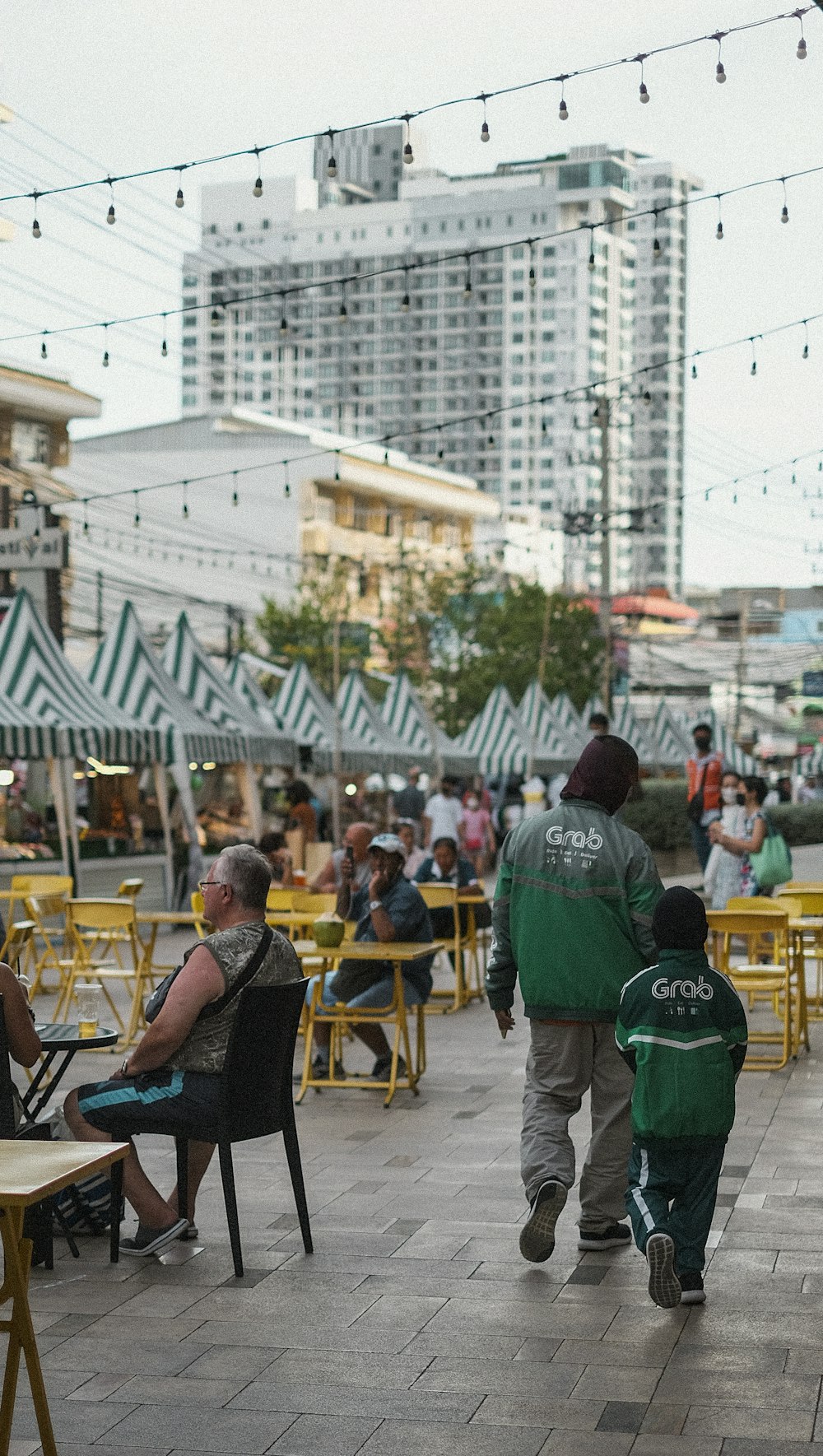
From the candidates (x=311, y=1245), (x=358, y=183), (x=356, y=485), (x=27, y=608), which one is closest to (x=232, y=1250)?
(x=311, y=1245)

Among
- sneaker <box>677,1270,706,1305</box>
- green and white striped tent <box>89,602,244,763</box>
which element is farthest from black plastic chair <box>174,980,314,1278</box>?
green and white striped tent <box>89,602,244,763</box>

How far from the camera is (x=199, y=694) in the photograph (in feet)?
74.2

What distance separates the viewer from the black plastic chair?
5.84m

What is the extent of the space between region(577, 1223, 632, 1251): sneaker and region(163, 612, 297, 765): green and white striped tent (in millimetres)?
16117

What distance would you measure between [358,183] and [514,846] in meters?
190

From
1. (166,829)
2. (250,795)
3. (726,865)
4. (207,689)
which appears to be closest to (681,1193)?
(726,865)

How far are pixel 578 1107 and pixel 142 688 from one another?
14.5 metres

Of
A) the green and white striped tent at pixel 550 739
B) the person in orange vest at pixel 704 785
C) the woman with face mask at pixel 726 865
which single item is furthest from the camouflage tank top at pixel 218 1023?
the green and white striped tent at pixel 550 739

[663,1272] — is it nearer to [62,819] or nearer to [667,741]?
[62,819]

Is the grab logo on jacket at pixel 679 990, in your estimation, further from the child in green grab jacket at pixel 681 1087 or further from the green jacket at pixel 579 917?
the green jacket at pixel 579 917

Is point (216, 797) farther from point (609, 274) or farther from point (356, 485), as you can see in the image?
point (609, 274)

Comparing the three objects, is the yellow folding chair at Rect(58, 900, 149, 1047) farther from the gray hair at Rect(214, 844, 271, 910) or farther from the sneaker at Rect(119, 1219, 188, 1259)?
the gray hair at Rect(214, 844, 271, 910)

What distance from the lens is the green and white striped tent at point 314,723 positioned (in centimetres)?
2675

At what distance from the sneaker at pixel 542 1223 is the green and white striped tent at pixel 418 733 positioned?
24.6m
